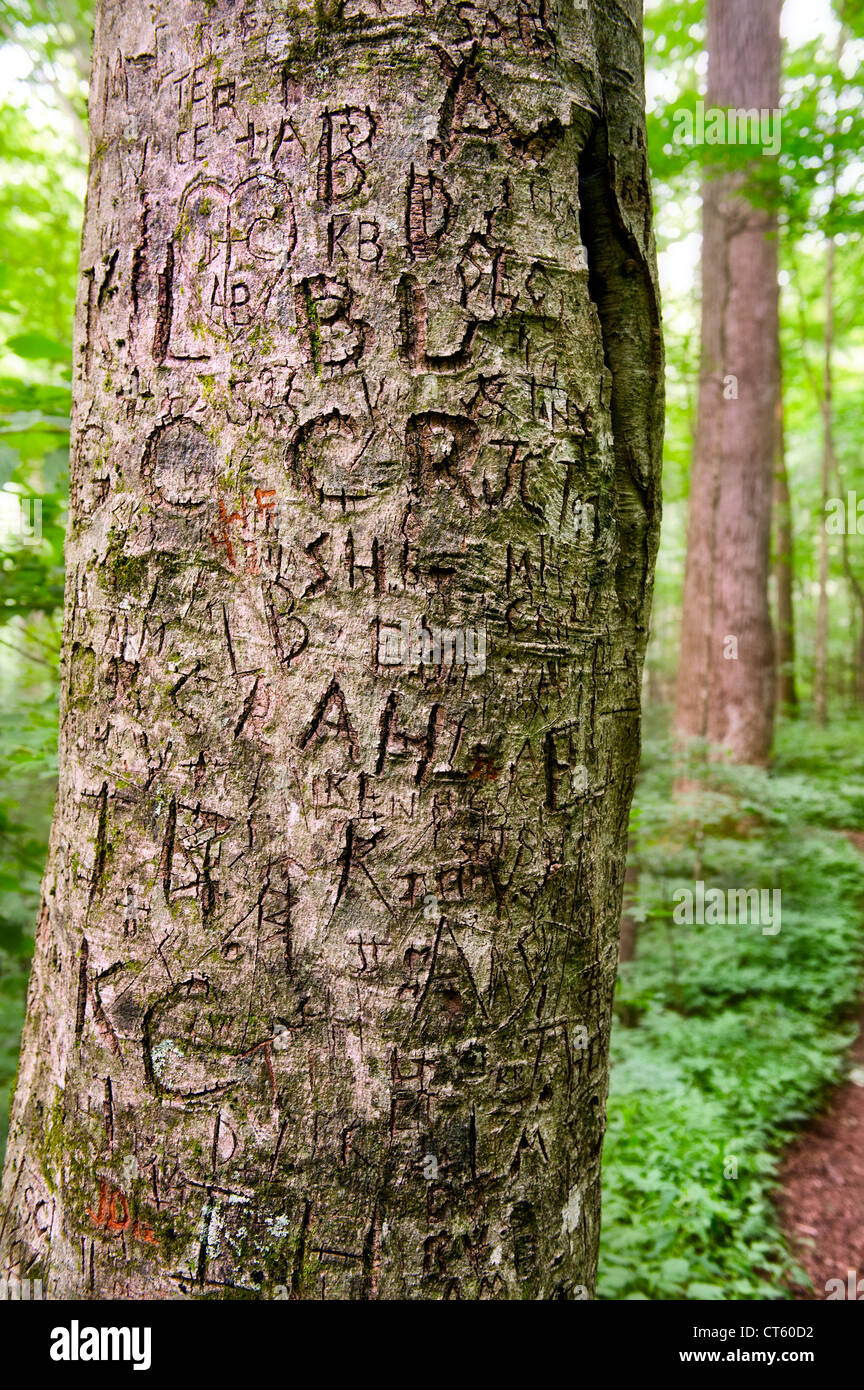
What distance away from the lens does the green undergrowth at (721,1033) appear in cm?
364

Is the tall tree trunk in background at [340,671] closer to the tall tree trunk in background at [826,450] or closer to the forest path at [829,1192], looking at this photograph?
the forest path at [829,1192]

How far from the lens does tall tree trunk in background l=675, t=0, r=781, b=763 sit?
7516mm

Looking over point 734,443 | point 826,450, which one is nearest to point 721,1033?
point 734,443

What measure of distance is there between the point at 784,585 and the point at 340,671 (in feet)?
57.0

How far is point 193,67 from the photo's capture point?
91cm

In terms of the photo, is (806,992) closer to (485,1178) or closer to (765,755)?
(765,755)

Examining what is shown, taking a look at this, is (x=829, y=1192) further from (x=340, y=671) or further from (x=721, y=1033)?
(x=340, y=671)

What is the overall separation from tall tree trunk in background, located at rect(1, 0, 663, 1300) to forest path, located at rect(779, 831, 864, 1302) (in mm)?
3841

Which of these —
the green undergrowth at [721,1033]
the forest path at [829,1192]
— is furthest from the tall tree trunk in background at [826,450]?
the forest path at [829,1192]

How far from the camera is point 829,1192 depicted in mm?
4359

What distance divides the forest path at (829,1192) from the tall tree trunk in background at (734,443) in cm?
336

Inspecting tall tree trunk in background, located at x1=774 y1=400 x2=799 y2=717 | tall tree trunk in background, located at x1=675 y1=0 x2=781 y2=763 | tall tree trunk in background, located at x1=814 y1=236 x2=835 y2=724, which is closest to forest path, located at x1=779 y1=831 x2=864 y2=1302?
tall tree trunk in background, located at x1=675 y1=0 x2=781 y2=763

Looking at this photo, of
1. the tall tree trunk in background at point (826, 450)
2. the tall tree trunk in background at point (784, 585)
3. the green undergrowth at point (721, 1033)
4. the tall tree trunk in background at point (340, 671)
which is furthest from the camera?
the tall tree trunk in background at point (784, 585)
